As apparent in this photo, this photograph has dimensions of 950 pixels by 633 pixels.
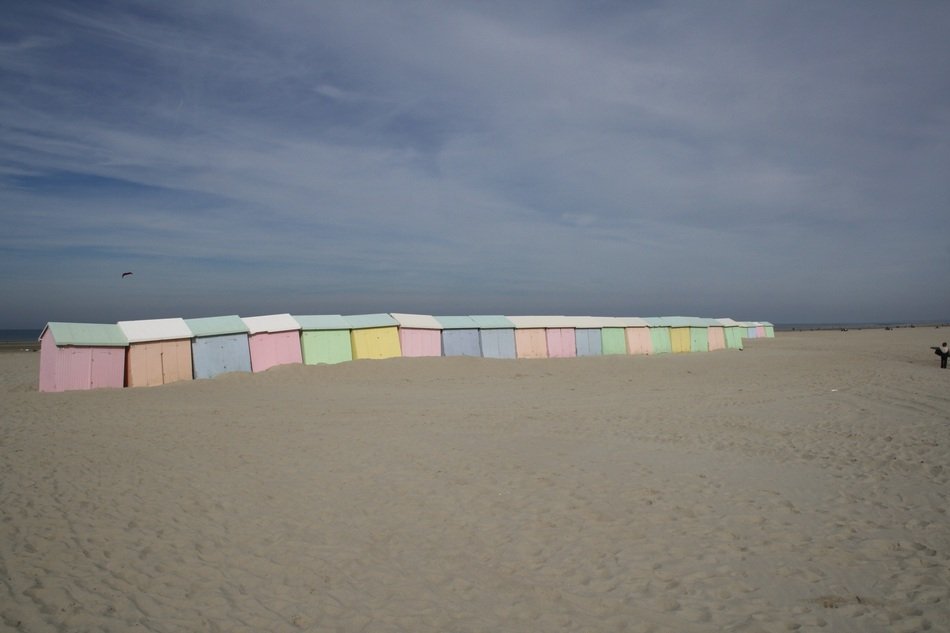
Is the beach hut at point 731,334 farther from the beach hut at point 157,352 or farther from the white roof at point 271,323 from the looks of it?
the beach hut at point 157,352

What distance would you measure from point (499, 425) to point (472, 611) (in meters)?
7.39

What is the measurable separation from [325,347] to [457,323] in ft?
20.6

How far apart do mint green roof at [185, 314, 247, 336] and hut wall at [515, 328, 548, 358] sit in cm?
1246

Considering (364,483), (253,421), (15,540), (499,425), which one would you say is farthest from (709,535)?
(253,421)

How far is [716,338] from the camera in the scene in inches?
1603

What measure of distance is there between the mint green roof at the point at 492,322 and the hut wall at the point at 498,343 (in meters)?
0.14

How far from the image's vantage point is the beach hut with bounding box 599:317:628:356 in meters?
31.7

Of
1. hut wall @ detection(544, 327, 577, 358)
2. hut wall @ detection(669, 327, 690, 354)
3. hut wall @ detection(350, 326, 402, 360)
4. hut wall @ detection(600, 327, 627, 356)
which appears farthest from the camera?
hut wall @ detection(669, 327, 690, 354)

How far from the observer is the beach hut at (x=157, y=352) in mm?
18891

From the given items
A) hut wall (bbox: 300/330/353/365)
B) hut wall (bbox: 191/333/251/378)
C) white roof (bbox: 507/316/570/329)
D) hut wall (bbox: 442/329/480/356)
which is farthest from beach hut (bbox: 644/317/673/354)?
hut wall (bbox: 191/333/251/378)

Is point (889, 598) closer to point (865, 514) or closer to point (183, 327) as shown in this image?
point (865, 514)

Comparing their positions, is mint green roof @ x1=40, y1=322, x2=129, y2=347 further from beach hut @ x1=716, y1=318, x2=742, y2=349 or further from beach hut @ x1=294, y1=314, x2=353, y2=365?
beach hut @ x1=716, y1=318, x2=742, y2=349

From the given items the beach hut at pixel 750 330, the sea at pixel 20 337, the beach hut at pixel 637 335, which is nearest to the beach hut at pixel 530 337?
the beach hut at pixel 637 335

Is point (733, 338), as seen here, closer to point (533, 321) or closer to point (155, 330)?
point (533, 321)
